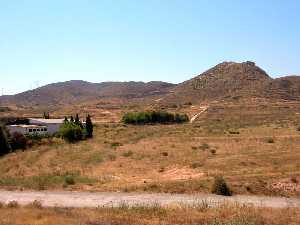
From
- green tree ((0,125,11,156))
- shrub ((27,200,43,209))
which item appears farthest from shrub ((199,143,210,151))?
shrub ((27,200,43,209))

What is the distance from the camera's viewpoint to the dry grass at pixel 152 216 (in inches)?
685

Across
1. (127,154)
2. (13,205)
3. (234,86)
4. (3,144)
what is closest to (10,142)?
(3,144)

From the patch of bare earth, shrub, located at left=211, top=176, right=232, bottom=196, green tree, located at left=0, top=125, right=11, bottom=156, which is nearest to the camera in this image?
shrub, located at left=211, top=176, right=232, bottom=196

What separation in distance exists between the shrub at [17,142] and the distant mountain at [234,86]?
275 ft

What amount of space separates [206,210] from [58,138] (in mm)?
45467

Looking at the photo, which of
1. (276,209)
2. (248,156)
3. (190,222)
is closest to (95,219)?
(190,222)

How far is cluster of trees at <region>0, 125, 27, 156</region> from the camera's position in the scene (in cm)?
5371

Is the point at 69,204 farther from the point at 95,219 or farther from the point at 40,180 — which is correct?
the point at 40,180

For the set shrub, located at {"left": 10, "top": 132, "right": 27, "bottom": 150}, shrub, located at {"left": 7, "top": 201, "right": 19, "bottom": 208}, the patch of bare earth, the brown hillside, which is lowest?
the patch of bare earth

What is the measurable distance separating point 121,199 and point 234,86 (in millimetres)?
139996

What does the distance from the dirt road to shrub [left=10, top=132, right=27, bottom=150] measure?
30923mm

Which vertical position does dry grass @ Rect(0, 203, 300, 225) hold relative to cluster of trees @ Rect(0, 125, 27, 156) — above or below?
below

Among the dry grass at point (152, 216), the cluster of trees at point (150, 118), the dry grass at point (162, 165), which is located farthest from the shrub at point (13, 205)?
the cluster of trees at point (150, 118)

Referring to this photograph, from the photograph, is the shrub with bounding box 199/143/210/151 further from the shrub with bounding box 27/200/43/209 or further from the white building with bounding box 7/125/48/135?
the white building with bounding box 7/125/48/135
